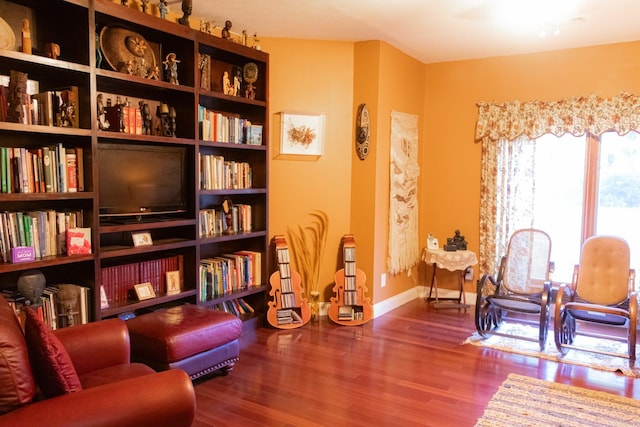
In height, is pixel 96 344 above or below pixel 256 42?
below

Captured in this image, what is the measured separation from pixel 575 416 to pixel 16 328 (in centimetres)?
288

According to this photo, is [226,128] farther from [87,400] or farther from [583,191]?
Result: [583,191]

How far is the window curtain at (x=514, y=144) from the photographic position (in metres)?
4.65

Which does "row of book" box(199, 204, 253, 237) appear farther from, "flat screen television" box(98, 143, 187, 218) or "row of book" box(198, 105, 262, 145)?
"row of book" box(198, 105, 262, 145)

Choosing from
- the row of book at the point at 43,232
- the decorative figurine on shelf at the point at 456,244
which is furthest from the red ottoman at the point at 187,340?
the decorative figurine on shelf at the point at 456,244

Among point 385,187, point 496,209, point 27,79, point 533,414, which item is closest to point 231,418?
point 533,414

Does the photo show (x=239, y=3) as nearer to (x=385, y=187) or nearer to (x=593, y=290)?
(x=385, y=187)

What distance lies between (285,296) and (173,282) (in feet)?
3.48

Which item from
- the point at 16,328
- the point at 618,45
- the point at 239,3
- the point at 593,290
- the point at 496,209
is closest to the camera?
the point at 16,328

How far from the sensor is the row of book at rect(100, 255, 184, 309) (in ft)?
11.0

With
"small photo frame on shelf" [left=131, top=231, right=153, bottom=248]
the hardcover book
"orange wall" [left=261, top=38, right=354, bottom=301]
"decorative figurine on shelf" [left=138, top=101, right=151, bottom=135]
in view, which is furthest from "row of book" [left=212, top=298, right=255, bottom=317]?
"decorative figurine on shelf" [left=138, top=101, right=151, bottom=135]

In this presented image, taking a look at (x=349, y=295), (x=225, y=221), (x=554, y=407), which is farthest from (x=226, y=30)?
(x=554, y=407)

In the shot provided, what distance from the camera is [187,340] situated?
2988mm

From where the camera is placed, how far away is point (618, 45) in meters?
4.55
